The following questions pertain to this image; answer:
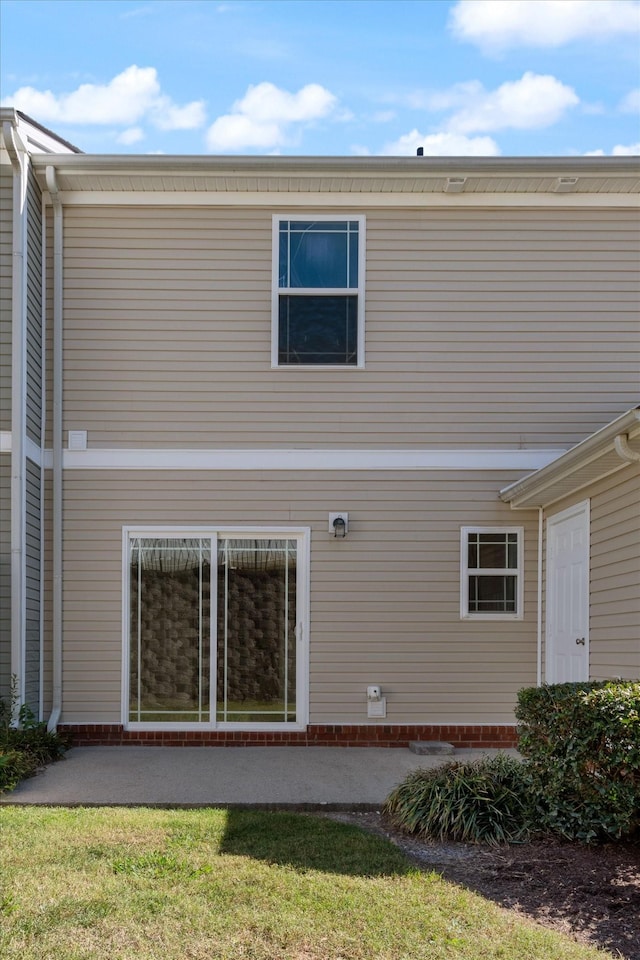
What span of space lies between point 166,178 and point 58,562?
3.74 metres

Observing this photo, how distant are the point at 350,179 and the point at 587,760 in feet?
18.9

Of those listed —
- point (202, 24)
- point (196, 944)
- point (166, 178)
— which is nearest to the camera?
point (196, 944)

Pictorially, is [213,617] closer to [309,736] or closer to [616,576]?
[309,736]

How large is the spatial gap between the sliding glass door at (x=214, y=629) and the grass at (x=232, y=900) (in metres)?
3.11

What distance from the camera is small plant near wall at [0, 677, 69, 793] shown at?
718cm

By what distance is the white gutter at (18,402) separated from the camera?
8.05m

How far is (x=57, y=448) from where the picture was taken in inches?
347

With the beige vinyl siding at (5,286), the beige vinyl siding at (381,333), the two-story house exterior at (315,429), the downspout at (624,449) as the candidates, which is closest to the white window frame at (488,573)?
the two-story house exterior at (315,429)

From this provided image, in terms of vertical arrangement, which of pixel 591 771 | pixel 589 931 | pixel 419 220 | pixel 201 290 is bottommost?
pixel 589 931

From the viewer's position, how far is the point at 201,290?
8.98m

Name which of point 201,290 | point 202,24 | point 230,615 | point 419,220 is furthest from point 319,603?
point 202,24

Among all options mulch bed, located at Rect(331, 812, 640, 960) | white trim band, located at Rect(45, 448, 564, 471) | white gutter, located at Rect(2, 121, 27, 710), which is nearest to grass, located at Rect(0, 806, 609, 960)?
mulch bed, located at Rect(331, 812, 640, 960)

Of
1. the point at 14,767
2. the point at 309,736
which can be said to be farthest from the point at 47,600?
the point at 309,736

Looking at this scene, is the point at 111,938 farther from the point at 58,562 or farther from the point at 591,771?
the point at 58,562
